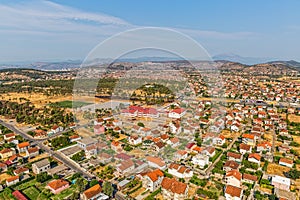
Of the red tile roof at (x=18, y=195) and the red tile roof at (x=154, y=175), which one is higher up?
the red tile roof at (x=154, y=175)

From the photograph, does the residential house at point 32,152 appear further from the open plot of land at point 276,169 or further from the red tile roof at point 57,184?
the open plot of land at point 276,169

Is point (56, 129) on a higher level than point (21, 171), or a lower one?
higher

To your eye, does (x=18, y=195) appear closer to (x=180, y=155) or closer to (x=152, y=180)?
(x=152, y=180)

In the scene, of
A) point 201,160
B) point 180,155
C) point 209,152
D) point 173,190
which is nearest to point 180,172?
point 173,190

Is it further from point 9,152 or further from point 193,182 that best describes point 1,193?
point 193,182

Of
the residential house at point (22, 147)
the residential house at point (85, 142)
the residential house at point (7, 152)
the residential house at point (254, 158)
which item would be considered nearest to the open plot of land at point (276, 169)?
the residential house at point (254, 158)

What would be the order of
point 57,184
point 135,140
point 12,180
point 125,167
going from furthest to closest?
1. point 135,140
2. point 125,167
3. point 12,180
4. point 57,184
